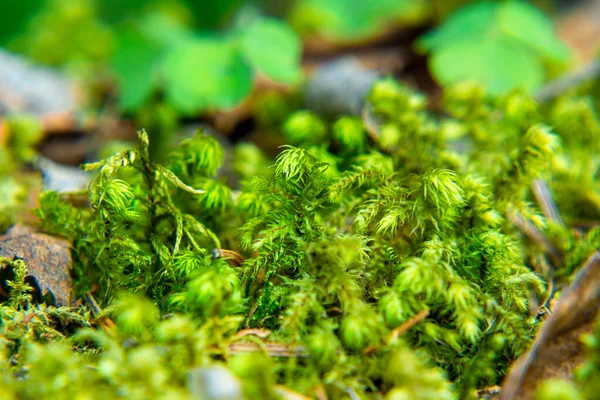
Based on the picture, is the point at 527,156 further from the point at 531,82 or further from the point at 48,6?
the point at 48,6

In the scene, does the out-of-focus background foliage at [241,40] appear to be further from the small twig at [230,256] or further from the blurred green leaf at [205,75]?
the small twig at [230,256]

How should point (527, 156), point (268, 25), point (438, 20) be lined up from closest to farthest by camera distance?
point (527, 156), point (268, 25), point (438, 20)

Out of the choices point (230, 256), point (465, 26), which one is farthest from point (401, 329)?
point (465, 26)

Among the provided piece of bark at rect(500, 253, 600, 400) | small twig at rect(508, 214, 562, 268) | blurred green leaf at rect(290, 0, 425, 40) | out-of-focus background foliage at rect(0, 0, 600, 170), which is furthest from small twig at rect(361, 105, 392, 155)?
blurred green leaf at rect(290, 0, 425, 40)

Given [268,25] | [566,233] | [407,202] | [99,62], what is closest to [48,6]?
[99,62]

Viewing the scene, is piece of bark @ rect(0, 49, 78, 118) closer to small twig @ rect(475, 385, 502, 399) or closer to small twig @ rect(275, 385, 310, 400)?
small twig @ rect(275, 385, 310, 400)

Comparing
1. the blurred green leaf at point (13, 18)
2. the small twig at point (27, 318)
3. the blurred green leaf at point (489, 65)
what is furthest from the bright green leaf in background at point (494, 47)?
the blurred green leaf at point (13, 18)
